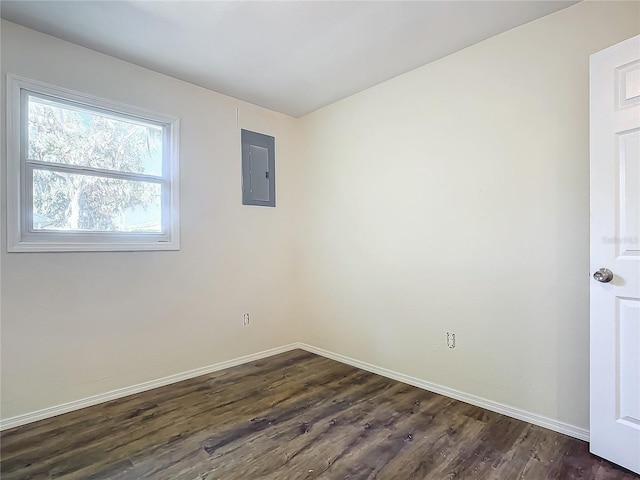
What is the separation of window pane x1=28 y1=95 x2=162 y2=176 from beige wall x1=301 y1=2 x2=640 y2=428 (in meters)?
1.73

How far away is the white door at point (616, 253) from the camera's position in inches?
65.2

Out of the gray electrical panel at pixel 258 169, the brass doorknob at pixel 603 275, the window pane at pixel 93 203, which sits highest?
the gray electrical panel at pixel 258 169

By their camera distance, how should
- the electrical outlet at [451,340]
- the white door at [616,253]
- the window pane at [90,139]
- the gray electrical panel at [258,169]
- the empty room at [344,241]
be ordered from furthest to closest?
the gray electrical panel at [258,169], the electrical outlet at [451,340], the window pane at [90,139], the empty room at [344,241], the white door at [616,253]

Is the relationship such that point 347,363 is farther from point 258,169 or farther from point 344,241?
point 258,169

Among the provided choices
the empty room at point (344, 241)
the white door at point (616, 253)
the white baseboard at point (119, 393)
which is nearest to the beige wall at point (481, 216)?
the empty room at point (344, 241)

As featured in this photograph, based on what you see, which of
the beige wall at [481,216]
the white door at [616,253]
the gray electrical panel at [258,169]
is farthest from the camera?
the gray electrical panel at [258,169]

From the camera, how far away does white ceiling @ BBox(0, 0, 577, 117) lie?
2.01 m

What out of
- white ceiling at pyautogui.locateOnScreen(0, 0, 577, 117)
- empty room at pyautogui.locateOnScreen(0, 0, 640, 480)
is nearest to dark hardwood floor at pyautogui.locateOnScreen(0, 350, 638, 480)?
empty room at pyautogui.locateOnScreen(0, 0, 640, 480)

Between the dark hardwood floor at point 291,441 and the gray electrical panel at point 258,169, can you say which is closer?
the dark hardwood floor at point 291,441

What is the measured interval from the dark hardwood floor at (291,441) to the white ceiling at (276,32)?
8.45 feet

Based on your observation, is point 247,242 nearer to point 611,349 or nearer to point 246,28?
point 246,28

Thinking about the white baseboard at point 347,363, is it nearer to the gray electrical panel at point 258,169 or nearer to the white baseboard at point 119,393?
the white baseboard at point 119,393

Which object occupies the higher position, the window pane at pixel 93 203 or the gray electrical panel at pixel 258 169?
the gray electrical panel at pixel 258 169

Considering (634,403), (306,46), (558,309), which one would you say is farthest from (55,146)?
(634,403)
